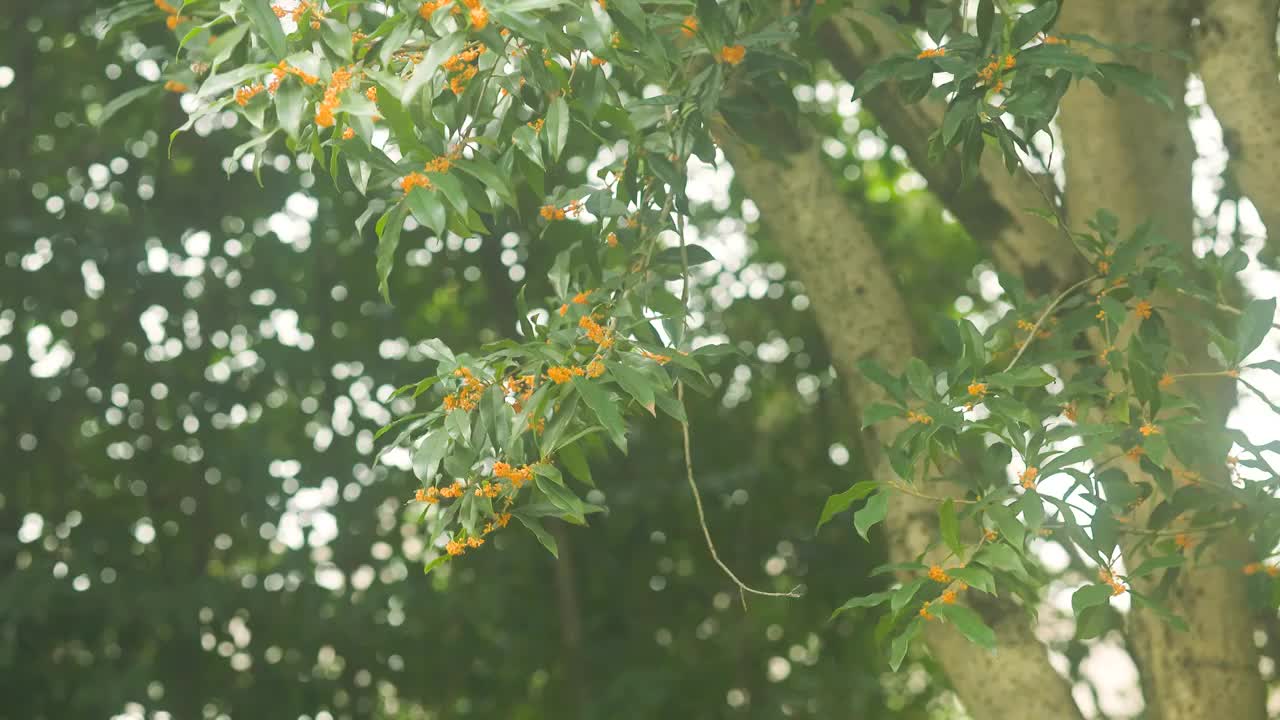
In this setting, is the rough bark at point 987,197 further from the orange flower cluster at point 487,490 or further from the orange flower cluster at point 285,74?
the orange flower cluster at point 285,74

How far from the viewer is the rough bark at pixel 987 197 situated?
8.41 ft

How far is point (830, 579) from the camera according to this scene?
14.0 feet

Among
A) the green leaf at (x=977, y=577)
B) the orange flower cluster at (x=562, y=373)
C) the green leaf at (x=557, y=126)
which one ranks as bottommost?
the green leaf at (x=977, y=577)

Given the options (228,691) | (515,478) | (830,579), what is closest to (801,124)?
(515,478)

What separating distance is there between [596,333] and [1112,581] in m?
0.75

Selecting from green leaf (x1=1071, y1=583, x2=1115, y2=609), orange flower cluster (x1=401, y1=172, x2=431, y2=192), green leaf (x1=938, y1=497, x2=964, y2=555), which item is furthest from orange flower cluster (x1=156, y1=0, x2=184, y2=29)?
green leaf (x1=1071, y1=583, x2=1115, y2=609)

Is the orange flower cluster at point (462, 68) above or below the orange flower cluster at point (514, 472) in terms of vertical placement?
above

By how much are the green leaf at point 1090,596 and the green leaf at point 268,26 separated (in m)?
1.18

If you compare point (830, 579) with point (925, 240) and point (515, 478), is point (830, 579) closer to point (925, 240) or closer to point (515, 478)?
point (925, 240)

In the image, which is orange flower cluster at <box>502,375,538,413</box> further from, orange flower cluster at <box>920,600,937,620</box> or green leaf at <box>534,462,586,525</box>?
orange flower cluster at <box>920,600,937,620</box>

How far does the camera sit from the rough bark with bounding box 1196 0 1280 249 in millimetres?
2117

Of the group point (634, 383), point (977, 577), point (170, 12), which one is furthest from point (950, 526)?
point (170, 12)

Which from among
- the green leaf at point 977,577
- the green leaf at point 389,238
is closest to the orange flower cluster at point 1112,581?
the green leaf at point 977,577

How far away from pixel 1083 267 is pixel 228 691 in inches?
108
